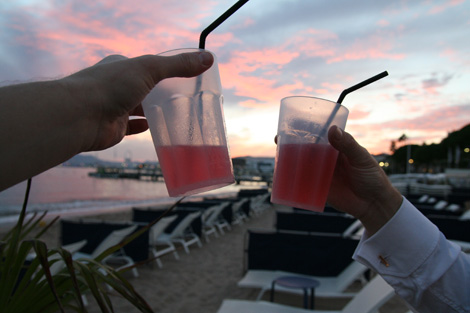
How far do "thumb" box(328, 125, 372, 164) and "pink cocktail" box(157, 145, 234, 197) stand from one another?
1.30 ft

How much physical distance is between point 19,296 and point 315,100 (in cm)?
126

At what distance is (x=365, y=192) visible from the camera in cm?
156

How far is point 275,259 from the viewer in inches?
227

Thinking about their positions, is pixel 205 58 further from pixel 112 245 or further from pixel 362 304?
pixel 112 245

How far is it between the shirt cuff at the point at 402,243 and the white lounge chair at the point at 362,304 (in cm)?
167

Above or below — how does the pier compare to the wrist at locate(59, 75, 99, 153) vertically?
below

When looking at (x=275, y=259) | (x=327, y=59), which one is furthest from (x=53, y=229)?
(x=327, y=59)

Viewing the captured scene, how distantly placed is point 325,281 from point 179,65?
5079 mm

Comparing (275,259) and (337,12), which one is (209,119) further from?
(275,259)

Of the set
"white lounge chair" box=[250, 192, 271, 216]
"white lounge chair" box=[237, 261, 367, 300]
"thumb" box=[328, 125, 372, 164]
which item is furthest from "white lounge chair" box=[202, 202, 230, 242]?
"thumb" box=[328, 125, 372, 164]

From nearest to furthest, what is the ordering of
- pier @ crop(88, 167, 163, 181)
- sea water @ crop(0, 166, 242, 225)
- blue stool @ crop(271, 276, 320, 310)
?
blue stool @ crop(271, 276, 320, 310) < sea water @ crop(0, 166, 242, 225) < pier @ crop(88, 167, 163, 181)

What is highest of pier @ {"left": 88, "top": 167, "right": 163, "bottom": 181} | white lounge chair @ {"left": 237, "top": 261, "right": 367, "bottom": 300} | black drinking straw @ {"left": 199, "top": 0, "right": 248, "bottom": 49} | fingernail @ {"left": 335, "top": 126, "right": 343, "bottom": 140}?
black drinking straw @ {"left": 199, "top": 0, "right": 248, "bottom": 49}

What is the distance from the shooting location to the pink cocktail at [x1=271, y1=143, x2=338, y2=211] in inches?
50.6

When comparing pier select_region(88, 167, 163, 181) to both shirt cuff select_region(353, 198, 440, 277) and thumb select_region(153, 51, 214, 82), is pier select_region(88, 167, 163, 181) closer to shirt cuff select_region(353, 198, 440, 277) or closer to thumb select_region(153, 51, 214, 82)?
shirt cuff select_region(353, 198, 440, 277)
